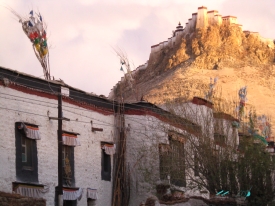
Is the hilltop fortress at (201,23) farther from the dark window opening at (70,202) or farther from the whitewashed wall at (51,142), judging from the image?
the dark window opening at (70,202)

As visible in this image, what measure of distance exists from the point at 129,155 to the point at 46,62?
4944mm

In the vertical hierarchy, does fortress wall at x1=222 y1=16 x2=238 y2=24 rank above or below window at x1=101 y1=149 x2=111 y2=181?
above

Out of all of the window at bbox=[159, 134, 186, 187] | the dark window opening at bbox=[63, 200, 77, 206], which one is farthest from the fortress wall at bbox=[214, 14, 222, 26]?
the dark window opening at bbox=[63, 200, 77, 206]

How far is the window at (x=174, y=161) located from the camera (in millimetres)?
24766

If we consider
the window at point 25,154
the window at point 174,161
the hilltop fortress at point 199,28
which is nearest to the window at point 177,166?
the window at point 174,161

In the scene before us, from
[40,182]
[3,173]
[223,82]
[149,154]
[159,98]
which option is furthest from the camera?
[223,82]

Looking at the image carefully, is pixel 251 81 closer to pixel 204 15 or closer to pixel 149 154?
pixel 204 15

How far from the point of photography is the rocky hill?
272 ft

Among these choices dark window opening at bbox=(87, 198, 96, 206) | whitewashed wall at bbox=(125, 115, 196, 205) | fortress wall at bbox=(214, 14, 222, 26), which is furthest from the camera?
fortress wall at bbox=(214, 14, 222, 26)

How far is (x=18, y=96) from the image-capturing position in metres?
20.9

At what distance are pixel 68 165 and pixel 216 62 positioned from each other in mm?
67360

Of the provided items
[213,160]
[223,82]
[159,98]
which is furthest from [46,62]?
[223,82]

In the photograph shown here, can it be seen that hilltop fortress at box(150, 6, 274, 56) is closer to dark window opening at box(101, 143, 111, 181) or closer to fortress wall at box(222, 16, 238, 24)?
fortress wall at box(222, 16, 238, 24)

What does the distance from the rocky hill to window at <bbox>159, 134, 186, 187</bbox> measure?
53906 millimetres
